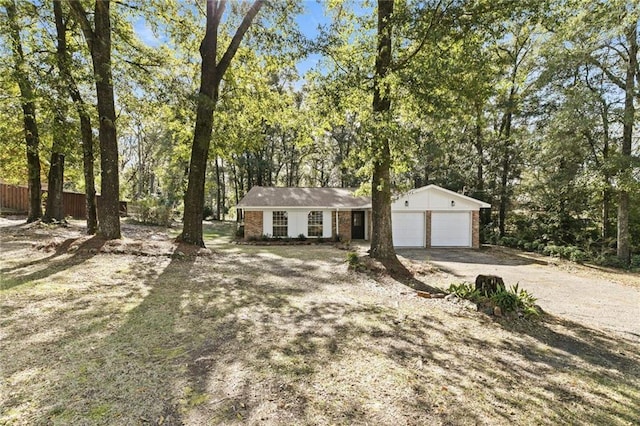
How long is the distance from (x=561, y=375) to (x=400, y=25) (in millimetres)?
7640

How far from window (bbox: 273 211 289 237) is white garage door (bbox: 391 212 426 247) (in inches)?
237

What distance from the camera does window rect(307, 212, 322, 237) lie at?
1881 cm

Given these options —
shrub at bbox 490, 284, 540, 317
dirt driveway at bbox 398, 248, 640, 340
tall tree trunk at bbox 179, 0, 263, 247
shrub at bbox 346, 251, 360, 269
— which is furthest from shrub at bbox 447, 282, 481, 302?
tall tree trunk at bbox 179, 0, 263, 247

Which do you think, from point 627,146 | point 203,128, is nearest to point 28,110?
point 203,128

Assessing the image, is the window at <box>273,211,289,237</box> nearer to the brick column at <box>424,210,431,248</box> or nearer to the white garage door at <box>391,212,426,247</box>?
the white garage door at <box>391,212,426,247</box>

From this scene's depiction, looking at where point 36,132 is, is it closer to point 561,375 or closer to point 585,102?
point 561,375

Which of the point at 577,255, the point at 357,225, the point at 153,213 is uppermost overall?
the point at 153,213

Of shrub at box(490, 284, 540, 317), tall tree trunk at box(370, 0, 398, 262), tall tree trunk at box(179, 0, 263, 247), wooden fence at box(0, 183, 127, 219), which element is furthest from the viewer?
wooden fence at box(0, 183, 127, 219)

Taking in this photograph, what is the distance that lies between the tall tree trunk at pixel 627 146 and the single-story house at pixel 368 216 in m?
5.41

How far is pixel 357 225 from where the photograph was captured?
20.5 m

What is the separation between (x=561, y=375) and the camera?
3.74 meters

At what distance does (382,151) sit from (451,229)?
10.9m

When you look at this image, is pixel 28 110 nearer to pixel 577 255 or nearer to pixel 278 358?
pixel 278 358

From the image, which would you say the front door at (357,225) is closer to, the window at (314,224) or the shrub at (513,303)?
the window at (314,224)
